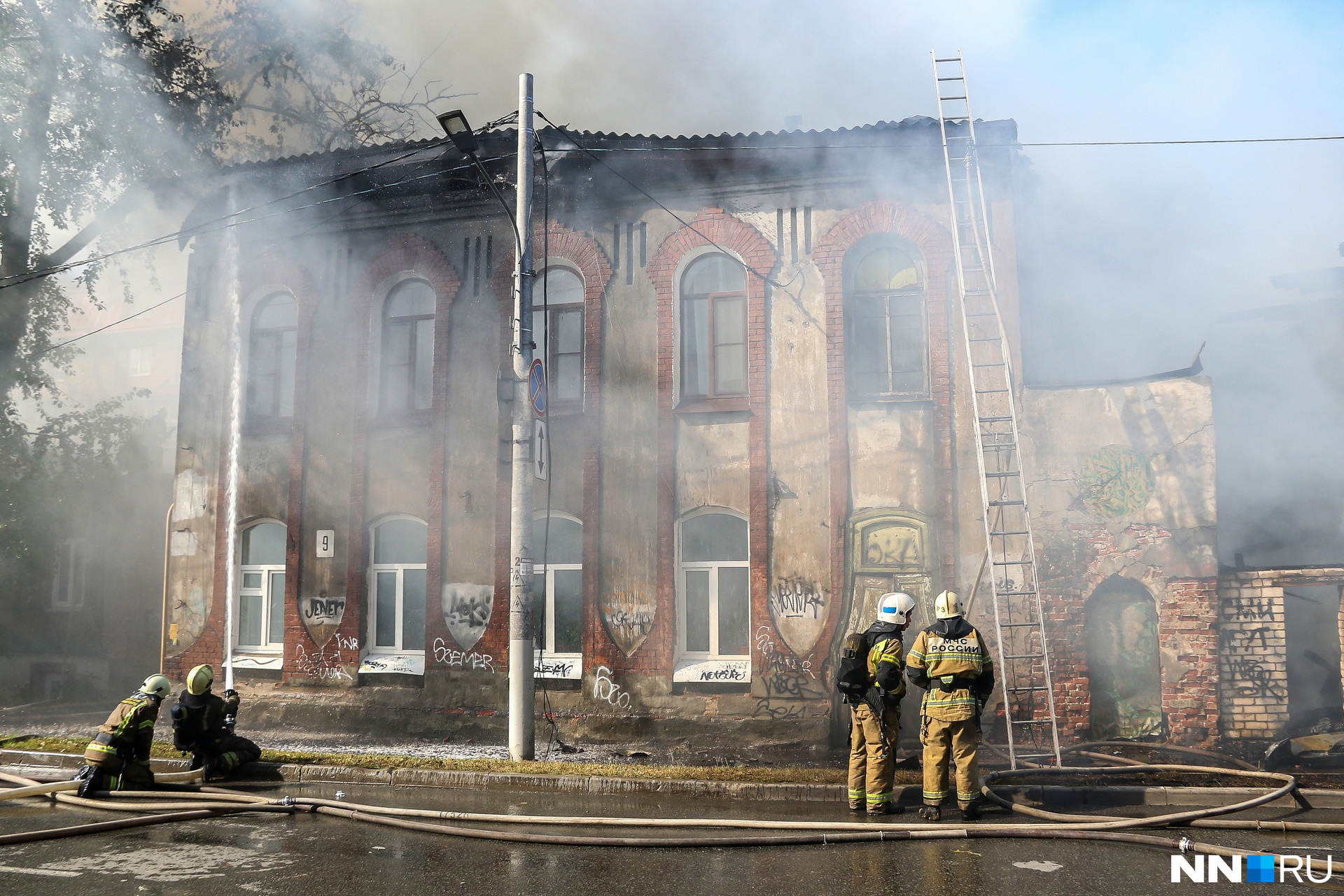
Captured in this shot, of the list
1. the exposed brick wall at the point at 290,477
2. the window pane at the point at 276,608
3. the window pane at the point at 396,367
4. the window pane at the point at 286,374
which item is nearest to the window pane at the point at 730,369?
the window pane at the point at 396,367

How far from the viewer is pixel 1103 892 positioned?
463 centimetres

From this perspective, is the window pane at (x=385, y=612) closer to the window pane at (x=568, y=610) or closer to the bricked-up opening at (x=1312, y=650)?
the window pane at (x=568, y=610)

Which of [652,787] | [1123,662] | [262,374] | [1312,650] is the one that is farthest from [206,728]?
[1312,650]

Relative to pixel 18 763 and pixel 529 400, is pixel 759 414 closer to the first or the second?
pixel 529 400

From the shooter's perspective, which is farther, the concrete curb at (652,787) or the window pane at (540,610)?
the window pane at (540,610)

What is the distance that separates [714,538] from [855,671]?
418 cm

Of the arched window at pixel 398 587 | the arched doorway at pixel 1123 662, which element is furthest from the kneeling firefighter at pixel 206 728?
the arched doorway at pixel 1123 662

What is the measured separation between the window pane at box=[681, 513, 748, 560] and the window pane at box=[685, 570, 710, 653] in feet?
0.80

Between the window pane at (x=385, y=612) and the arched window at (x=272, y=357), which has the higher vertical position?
the arched window at (x=272, y=357)

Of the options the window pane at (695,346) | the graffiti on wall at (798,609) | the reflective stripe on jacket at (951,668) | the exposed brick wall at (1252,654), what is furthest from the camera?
the window pane at (695,346)

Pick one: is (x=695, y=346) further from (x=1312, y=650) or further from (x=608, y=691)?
(x=1312, y=650)

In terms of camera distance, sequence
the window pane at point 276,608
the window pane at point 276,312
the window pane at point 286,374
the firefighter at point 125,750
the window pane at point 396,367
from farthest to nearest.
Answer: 1. the window pane at point 276,312
2. the window pane at point 286,374
3. the window pane at point 276,608
4. the window pane at point 396,367
5. the firefighter at point 125,750

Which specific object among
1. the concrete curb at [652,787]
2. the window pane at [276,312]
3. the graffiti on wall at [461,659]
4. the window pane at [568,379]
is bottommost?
the concrete curb at [652,787]

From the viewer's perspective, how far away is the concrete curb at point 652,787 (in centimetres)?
676
